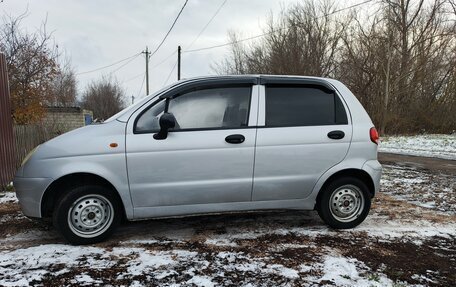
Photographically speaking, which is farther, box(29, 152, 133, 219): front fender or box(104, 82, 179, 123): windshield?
box(104, 82, 179, 123): windshield

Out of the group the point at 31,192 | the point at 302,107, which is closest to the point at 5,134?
the point at 31,192

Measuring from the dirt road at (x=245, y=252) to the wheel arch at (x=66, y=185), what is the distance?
0.43m

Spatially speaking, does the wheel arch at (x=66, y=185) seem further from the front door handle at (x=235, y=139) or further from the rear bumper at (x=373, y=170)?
the rear bumper at (x=373, y=170)

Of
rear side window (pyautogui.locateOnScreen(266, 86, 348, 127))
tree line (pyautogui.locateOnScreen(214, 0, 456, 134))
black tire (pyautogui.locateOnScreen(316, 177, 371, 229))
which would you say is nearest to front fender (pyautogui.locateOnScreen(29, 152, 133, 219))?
rear side window (pyautogui.locateOnScreen(266, 86, 348, 127))

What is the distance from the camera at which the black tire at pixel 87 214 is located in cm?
398

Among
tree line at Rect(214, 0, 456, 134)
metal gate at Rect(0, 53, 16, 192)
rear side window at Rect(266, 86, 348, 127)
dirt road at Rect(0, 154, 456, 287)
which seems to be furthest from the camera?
tree line at Rect(214, 0, 456, 134)

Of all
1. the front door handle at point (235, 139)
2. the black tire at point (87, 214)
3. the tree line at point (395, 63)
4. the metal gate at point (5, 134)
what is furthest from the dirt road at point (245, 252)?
the tree line at point (395, 63)

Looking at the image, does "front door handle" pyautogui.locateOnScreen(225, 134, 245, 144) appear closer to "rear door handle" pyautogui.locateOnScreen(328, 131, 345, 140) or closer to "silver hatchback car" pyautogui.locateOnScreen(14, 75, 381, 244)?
"silver hatchback car" pyautogui.locateOnScreen(14, 75, 381, 244)

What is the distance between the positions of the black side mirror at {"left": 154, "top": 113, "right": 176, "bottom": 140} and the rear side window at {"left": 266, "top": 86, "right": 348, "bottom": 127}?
1117 mm

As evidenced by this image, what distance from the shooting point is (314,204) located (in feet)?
15.2

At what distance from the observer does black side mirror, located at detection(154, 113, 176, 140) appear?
4004 mm

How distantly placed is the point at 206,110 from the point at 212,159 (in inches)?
22.9

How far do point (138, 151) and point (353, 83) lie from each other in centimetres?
2807

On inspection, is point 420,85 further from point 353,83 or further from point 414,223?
point 414,223
